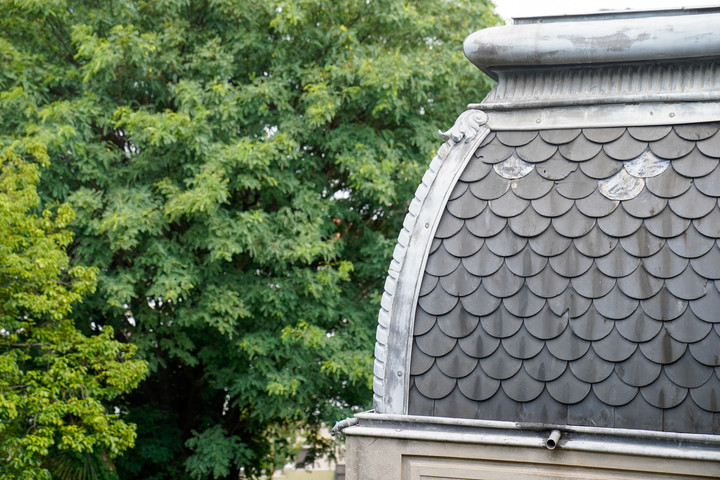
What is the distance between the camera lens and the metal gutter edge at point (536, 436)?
3.69 m

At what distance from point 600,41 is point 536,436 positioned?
2.03 m

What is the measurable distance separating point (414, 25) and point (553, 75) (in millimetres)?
10102

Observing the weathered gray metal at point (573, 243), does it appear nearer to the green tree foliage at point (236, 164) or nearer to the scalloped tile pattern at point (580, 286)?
the scalloped tile pattern at point (580, 286)

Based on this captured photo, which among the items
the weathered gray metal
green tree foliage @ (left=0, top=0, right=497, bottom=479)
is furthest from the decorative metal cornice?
green tree foliage @ (left=0, top=0, right=497, bottom=479)

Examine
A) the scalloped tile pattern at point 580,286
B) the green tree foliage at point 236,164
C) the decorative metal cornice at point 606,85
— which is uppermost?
the green tree foliage at point 236,164

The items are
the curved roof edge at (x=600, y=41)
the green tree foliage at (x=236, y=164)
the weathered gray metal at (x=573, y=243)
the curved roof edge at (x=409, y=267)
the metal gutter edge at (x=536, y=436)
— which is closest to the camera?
the metal gutter edge at (x=536, y=436)

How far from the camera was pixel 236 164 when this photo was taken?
12422 millimetres

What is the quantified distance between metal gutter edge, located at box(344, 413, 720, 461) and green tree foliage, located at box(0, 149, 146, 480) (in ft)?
23.4

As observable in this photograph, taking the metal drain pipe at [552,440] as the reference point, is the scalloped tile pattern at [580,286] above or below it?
above

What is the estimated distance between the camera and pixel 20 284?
436 inches

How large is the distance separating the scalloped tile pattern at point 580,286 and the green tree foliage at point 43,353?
743 cm

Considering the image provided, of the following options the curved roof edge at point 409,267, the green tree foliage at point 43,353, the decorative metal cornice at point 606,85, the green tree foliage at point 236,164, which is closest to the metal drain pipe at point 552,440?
the curved roof edge at point 409,267

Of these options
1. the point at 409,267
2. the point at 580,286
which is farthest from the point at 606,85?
the point at 409,267

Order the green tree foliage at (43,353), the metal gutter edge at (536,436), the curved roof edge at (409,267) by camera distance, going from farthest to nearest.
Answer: the green tree foliage at (43,353) → the curved roof edge at (409,267) → the metal gutter edge at (536,436)
